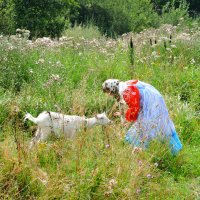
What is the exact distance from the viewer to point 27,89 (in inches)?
263

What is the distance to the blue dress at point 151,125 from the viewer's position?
4.85m

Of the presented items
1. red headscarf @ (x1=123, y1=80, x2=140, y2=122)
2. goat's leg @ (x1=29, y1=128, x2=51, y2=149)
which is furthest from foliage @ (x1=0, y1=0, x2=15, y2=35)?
goat's leg @ (x1=29, y1=128, x2=51, y2=149)

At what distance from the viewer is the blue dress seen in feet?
15.9

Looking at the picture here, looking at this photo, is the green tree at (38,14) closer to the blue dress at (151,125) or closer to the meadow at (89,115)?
the meadow at (89,115)

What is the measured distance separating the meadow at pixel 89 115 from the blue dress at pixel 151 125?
114 mm

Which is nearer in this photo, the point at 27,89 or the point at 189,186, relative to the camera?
the point at 189,186

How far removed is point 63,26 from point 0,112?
→ 913 centimetres

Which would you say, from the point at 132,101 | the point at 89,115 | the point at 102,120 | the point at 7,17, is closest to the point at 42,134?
the point at 102,120

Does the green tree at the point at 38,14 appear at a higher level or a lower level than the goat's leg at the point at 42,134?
lower

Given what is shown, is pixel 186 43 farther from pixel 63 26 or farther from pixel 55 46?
pixel 63 26

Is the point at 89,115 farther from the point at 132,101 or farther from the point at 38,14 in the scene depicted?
the point at 38,14

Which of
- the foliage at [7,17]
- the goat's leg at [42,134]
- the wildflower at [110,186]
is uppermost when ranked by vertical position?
the wildflower at [110,186]

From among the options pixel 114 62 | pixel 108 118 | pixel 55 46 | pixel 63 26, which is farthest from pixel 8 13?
pixel 108 118

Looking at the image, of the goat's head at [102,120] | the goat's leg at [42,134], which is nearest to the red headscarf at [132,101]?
the goat's head at [102,120]
